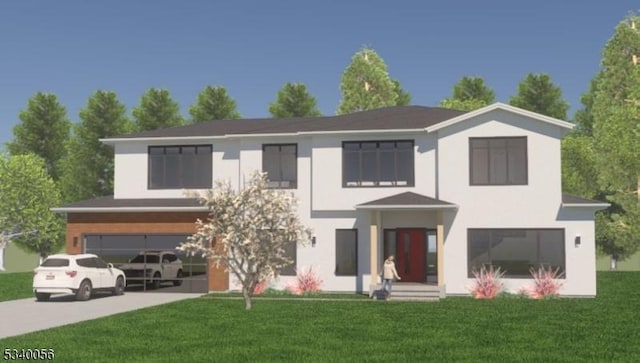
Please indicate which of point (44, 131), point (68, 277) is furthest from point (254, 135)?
Result: point (44, 131)

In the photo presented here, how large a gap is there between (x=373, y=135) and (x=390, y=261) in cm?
Result: 539

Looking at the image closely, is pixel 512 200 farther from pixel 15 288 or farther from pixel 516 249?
pixel 15 288

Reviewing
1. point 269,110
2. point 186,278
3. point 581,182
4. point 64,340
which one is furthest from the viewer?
point 269,110

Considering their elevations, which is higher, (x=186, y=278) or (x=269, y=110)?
(x=269, y=110)

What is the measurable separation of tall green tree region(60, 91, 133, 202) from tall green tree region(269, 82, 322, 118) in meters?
12.8

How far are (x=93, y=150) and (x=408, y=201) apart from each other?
36036 millimetres

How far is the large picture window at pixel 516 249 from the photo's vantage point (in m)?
26.3

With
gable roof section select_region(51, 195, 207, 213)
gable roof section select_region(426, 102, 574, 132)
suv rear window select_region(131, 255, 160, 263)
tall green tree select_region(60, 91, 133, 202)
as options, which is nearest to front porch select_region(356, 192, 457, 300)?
gable roof section select_region(426, 102, 574, 132)

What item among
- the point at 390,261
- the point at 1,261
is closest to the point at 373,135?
the point at 390,261

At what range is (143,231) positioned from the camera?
2909cm

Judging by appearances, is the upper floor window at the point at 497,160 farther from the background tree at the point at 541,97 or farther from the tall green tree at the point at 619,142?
the background tree at the point at 541,97

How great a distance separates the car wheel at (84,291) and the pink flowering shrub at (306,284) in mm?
7738

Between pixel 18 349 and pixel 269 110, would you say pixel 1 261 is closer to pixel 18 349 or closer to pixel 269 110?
pixel 269 110

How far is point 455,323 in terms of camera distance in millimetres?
18594
